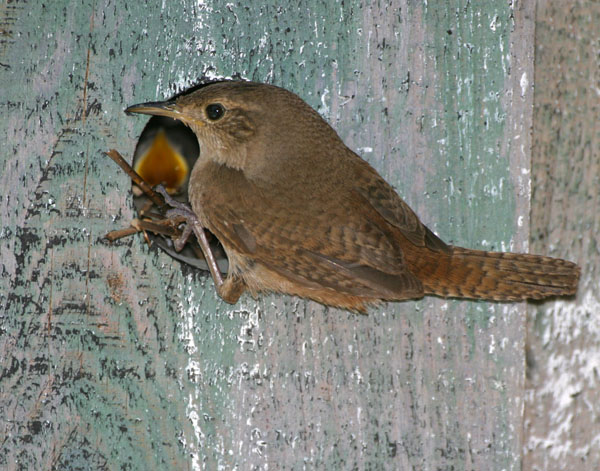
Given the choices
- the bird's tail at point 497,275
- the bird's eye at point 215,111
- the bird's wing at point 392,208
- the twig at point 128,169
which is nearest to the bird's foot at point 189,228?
the twig at point 128,169

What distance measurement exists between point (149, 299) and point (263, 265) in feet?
1.17

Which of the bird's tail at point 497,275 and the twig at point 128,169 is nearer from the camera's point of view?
the bird's tail at point 497,275

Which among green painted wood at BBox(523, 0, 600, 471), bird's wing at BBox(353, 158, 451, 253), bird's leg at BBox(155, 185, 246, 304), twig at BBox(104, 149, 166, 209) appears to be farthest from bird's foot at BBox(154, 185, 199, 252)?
green painted wood at BBox(523, 0, 600, 471)

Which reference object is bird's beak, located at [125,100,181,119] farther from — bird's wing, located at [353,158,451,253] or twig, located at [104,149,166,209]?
bird's wing, located at [353,158,451,253]

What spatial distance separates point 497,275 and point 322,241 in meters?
0.49

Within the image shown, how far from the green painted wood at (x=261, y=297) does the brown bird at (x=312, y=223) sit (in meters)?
0.08

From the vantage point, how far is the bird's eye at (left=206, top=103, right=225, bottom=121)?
8.73 ft

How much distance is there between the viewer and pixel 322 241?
96.4 inches

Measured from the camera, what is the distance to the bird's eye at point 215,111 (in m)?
2.66

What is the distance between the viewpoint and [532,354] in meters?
2.78

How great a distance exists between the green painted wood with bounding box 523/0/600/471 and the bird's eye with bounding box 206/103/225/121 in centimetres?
100

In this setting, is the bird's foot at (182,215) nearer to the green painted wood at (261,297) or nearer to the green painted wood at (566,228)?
the green painted wood at (261,297)

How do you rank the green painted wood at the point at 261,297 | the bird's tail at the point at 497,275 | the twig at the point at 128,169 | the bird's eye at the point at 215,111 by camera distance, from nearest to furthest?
the bird's tail at the point at 497,275 → the twig at the point at 128,169 → the green painted wood at the point at 261,297 → the bird's eye at the point at 215,111

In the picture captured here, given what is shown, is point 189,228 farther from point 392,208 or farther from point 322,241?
point 392,208
